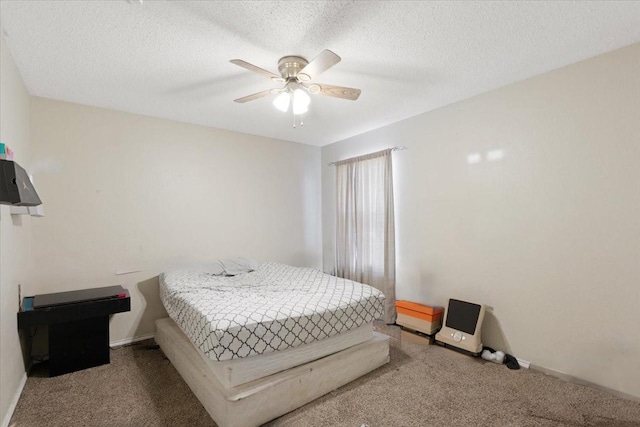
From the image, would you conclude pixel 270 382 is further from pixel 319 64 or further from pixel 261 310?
pixel 319 64

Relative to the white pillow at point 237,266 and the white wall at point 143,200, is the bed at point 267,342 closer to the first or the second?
the white pillow at point 237,266

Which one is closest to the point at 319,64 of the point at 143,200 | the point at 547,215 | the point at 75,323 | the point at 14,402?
the point at 547,215

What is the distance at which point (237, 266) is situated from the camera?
11.1 ft

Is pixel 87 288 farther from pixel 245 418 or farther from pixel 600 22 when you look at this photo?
pixel 600 22

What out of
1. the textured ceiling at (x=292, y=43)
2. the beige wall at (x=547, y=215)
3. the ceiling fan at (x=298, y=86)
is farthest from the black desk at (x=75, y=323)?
the beige wall at (x=547, y=215)

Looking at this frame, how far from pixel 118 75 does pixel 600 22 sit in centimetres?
329

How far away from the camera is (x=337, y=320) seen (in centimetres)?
217

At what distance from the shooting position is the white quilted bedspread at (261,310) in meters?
1.78

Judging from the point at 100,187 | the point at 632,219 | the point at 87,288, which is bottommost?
the point at 87,288

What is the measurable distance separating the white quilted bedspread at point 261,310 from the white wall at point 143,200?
583mm

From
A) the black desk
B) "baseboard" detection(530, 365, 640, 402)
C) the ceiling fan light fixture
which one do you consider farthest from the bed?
the ceiling fan light fixture

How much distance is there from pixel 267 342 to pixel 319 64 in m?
1.75

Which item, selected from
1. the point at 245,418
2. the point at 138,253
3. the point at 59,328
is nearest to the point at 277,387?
the point at 245,418

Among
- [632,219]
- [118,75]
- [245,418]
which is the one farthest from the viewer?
[118,75]
